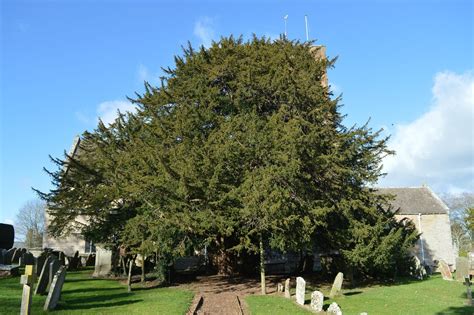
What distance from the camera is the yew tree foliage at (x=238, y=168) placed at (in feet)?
57.7

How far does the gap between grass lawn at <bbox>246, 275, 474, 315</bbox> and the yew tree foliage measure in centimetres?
228

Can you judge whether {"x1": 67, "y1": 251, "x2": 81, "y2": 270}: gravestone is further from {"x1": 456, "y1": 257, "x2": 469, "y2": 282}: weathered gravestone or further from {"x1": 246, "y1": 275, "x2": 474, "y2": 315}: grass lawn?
{"x1": 456, "y1": 257, "x2": 469, "y2": 282}: weathered gravestone

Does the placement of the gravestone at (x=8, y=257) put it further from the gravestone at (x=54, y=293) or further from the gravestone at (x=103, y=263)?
the gravestone at (x=54, y=293)

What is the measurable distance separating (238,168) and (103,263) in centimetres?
1095

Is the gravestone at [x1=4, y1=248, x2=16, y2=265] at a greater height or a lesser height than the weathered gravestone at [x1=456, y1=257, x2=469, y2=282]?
greater

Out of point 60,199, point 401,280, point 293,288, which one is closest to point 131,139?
point 60,199

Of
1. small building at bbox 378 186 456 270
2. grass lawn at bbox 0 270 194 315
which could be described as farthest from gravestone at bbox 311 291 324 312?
small building at bbox 378 186 456 270

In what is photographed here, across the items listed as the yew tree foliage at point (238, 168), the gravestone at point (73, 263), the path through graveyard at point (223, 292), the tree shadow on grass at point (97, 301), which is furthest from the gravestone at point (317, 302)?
the gravestone at point (73, 263)

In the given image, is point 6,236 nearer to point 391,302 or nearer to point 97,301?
point 97,301

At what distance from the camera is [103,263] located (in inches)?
931

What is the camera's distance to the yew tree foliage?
17.6 m

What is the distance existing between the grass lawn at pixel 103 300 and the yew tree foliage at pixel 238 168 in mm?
2422

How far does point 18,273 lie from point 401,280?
2152 cm

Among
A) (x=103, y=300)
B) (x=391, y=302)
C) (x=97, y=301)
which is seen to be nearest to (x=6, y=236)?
(x=103, y=300)
